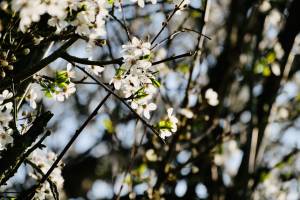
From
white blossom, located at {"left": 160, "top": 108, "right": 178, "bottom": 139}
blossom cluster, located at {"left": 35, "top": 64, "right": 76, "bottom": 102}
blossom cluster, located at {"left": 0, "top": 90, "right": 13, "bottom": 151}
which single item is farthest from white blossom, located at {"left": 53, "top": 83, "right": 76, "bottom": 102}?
white blossom, located at {"left": 160, "top": 108, "right": 178, "bottom": 139}

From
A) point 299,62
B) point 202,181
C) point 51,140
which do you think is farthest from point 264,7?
point 51,140

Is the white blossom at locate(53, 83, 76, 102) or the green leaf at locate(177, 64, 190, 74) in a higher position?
the green leaf at locate(177, 64, 190, 74)

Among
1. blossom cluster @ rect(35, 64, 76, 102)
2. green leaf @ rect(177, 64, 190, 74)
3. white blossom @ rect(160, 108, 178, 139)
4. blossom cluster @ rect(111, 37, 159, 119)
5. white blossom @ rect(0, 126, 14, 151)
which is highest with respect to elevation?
green leaf @ rect(177, 64, 190, 74)

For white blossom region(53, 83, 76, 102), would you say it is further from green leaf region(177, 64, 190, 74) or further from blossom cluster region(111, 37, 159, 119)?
green leaf region(177, 64, 190, 74)

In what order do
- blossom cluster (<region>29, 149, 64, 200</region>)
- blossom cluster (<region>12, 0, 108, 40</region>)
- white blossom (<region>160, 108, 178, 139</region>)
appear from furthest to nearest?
blossom cluster (<region>29, 149, 64, 200</region>)
white blossom (<region>160, 108, 178, 139</region>)
blossom cluster (<region>12, 0, 108, 40</region>)

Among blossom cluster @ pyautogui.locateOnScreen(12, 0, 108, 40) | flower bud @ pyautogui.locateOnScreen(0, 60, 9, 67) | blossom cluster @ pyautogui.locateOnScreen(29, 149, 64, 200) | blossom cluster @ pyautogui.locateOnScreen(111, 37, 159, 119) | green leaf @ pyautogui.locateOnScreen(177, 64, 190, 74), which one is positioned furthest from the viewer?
green leaf @ pyautogui.locateOnScreen(177, 64, 190, 74)

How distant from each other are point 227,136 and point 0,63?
269cm

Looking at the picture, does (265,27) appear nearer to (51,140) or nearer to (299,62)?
(299,62)

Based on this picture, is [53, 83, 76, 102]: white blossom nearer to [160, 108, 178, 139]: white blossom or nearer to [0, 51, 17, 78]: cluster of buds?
[0, 51, 17, 78]: cluster of buds

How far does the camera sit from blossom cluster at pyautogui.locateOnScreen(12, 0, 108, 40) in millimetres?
1617

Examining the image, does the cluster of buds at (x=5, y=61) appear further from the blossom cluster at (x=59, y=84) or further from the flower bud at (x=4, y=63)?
the blossom cluster at (x=59, y=84)

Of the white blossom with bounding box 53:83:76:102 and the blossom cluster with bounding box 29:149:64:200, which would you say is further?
the blossom cluster with bounding box 29:149:64:200

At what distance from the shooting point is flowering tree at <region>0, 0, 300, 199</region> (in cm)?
190

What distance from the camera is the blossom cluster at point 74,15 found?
5.31 ft
